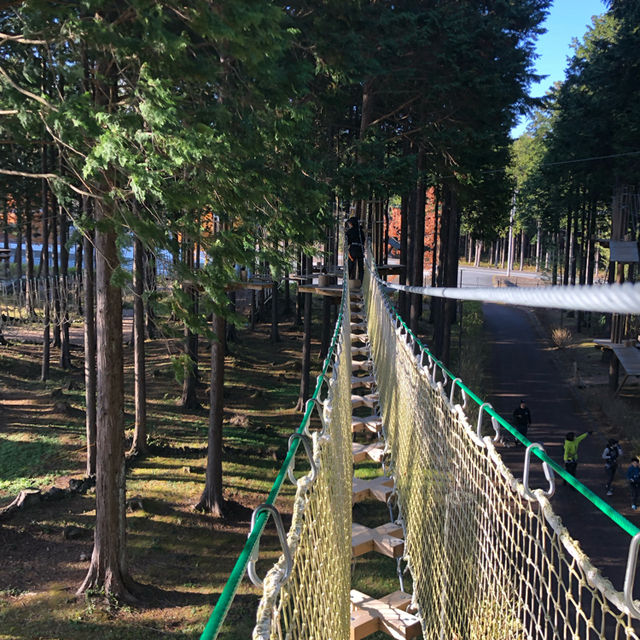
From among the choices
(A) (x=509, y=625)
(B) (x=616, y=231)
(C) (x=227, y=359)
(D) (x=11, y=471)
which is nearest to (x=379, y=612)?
(A) (x=509, y=625)

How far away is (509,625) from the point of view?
2.18m

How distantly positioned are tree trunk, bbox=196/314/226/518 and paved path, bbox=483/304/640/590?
547 cm

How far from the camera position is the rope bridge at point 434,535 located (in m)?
1.28

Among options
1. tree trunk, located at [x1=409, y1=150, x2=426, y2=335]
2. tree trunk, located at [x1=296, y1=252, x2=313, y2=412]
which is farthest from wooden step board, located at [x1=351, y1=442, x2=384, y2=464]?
tree trunk, located at [x1=409, y1=150, x2=426, y2=335]

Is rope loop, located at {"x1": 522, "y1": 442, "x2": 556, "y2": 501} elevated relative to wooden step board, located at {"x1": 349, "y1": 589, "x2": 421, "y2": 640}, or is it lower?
elevated

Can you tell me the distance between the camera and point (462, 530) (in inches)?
111

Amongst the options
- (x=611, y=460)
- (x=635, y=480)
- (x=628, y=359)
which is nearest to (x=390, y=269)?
(x=628, y=359)

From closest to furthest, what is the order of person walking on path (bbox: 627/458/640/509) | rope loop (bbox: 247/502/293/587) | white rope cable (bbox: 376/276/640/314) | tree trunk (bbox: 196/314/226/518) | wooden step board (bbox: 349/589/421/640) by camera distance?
white rope cable (bbox: 376/276/640/314), rope loop (bbox: 247/502/293/587), wooden step board (bbox: 349/589/421/640), person walking on path (bbox: 627/458/640/509), tree trunk (bbox: 196/314/226/518)

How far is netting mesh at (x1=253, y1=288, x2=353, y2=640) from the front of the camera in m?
1.17

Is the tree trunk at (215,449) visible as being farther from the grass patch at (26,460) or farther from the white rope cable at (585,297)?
the white rope cable at (585,297)

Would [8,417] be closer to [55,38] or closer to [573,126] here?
[55,38]

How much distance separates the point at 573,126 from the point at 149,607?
16.7m

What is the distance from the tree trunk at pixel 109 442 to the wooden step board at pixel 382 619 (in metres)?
4.90

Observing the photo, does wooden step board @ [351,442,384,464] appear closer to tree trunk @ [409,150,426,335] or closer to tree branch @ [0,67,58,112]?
tree branch @ [0,67,58,112]
